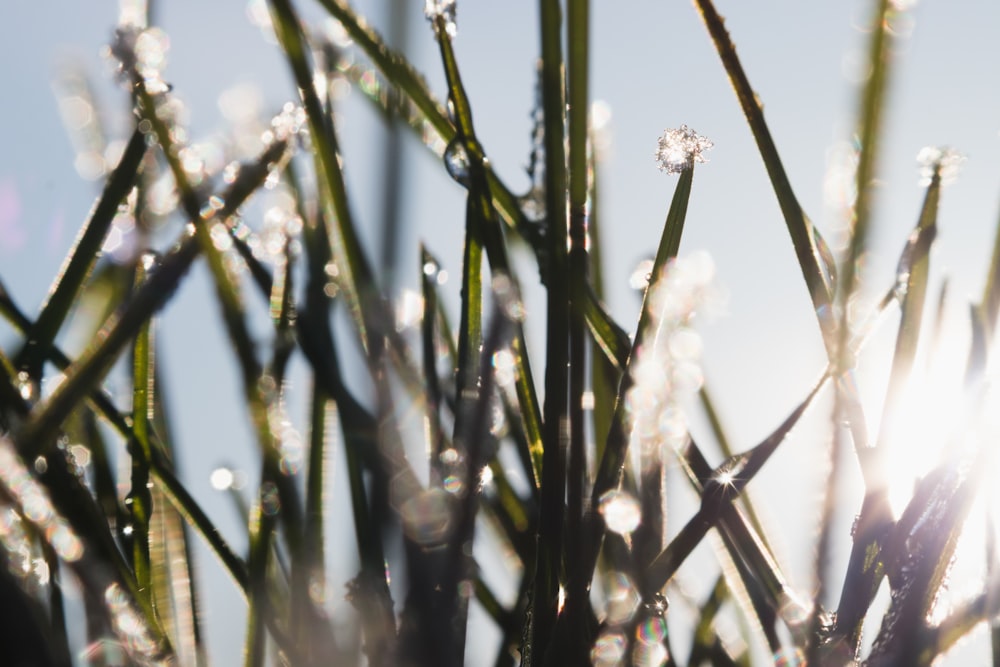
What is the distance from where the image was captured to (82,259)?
1.15 ft

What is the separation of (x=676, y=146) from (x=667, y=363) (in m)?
0.11

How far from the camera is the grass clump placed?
0.28 m

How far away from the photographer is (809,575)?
361 millimetres

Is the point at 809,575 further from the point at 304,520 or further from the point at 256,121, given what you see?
the point at 256,121

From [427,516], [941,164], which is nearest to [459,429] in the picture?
[427,516]

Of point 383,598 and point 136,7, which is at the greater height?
point 136,7

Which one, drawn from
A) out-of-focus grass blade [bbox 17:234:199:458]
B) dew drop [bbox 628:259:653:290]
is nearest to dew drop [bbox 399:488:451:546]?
out-of-focus grass blade [bbox 17:234:199:458]

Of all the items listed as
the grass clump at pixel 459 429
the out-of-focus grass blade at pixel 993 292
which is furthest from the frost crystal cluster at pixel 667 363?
the out-of-focus grass blade at pixel 993 292

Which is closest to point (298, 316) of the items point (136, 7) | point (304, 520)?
point (304, 520)

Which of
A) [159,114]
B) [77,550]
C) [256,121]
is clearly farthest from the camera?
[256,121]

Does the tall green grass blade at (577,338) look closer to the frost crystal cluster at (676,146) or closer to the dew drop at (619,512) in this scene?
the dew drop at (619,512)

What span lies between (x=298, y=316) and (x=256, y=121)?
207 millimetres

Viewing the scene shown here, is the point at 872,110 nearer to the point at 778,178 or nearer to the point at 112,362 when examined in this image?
the point at 778,178

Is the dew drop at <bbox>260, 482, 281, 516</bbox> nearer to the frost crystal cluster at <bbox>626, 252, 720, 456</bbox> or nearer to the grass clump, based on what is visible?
the grass clump
